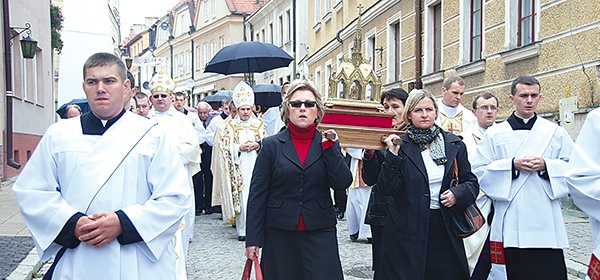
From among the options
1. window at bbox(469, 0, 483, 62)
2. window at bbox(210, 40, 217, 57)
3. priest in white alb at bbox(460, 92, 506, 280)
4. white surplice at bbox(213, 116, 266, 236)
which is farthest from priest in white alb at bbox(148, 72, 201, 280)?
window at bbox(210, 40, 217, 57)

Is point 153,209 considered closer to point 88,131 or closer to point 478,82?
point 88,131

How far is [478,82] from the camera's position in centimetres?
1355

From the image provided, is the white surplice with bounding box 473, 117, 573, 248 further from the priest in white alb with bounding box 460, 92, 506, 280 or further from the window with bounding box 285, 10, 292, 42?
the window with bounding box 285, 10, 292, 42

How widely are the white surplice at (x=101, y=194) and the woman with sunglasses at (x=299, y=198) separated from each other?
3.65 feet

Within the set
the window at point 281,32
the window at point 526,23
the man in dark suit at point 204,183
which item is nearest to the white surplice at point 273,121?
the man in dark suit at point 204,183

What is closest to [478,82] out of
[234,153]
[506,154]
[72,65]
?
[234,153]

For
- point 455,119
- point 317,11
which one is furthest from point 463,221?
point 317,11

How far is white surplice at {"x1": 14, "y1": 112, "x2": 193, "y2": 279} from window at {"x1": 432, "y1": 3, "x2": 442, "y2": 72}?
1289 centimetres

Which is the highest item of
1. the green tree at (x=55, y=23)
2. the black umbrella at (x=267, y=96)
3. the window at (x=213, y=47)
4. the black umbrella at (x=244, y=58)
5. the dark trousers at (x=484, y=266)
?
the window at (x=213, y=47)

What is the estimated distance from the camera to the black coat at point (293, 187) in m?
4.71

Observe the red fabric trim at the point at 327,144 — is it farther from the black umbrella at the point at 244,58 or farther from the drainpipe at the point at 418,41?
the drainpipe at the point at 418,41

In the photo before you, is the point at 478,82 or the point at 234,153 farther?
the point at 478,82

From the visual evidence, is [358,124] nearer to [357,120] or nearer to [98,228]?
[357,120]

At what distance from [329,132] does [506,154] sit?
5.86ft
